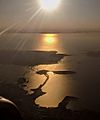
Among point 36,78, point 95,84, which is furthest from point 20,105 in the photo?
point 36,78

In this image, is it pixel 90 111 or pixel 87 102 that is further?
pixel 87 102

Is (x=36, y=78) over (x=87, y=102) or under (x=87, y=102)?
over

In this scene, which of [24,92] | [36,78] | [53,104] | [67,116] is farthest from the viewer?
[36,78]

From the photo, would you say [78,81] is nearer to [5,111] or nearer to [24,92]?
[24,92]

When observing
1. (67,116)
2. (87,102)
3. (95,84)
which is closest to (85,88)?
(95,84)

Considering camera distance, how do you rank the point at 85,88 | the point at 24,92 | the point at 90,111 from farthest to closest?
the point at 85,88
the point at 24,92
the point at 90,111

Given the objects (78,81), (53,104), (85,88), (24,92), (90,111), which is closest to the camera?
(90,111)

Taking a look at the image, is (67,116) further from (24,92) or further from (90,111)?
(24,92)

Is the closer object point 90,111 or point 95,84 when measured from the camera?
point 90,111

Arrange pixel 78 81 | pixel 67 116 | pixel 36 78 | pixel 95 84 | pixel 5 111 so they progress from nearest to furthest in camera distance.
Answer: pixel 5 111 → pixel 67 116 → pixel 95 84 → pixel 78 81 → pixel 36 78
